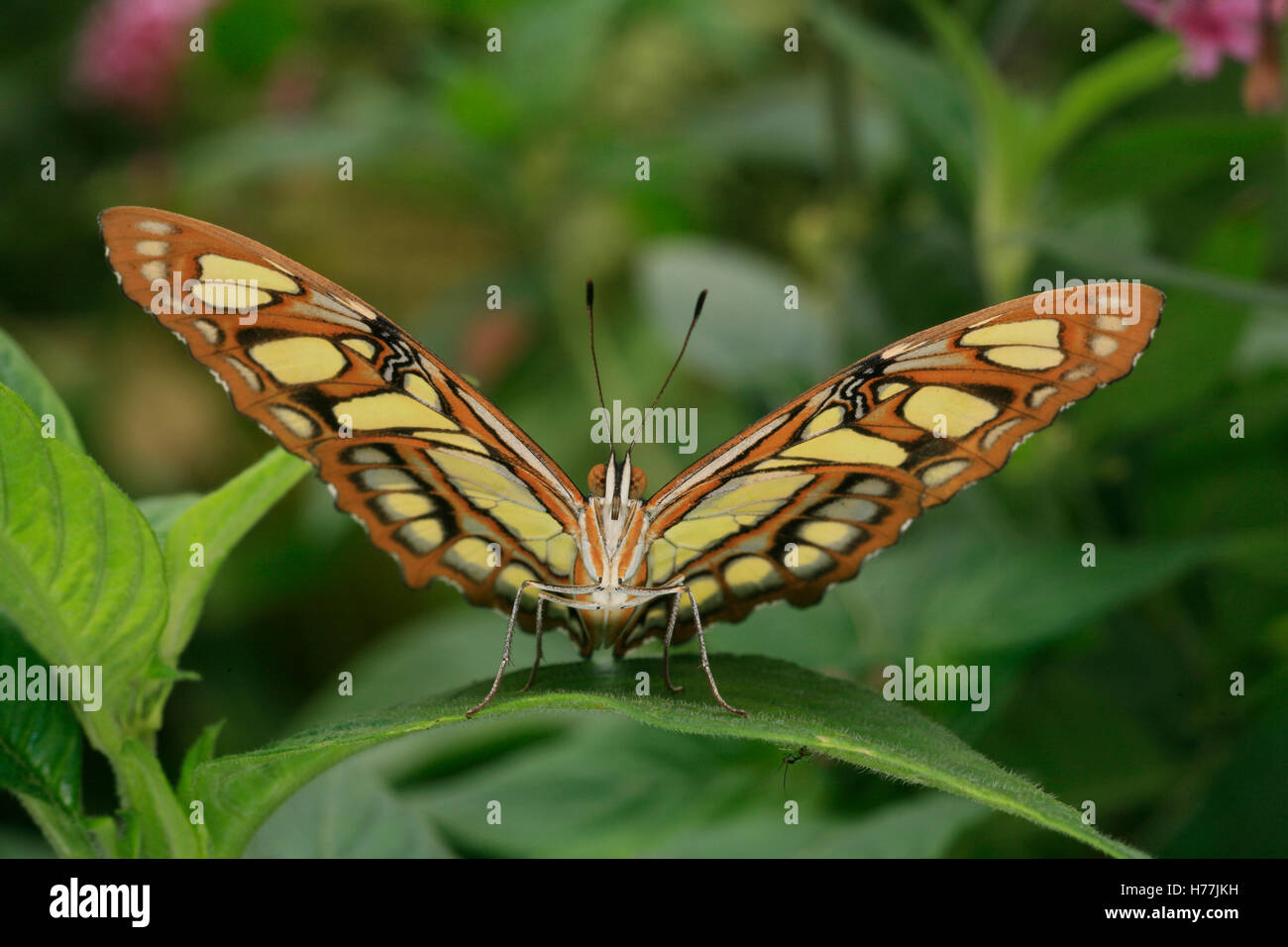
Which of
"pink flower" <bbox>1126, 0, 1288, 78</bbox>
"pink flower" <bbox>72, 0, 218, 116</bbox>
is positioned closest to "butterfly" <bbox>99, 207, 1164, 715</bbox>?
"pink flower" <bbox>1126, 0, 1288, 78</bbox>

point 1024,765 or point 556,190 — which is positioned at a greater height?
point 556,190

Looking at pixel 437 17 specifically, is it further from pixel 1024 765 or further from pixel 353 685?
pixel 1024 765

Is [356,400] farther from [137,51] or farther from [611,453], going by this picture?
[137,51]

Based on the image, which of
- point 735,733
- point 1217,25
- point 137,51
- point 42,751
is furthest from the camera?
point 137,51

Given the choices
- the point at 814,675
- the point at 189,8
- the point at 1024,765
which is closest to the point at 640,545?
the point at 814,675

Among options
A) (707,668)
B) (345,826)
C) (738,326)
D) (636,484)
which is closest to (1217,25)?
(738,326)

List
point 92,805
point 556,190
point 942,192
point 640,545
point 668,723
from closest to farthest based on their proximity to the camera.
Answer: point 668,723
point 640,545
point 942,192
point 92,805
point 556,190
